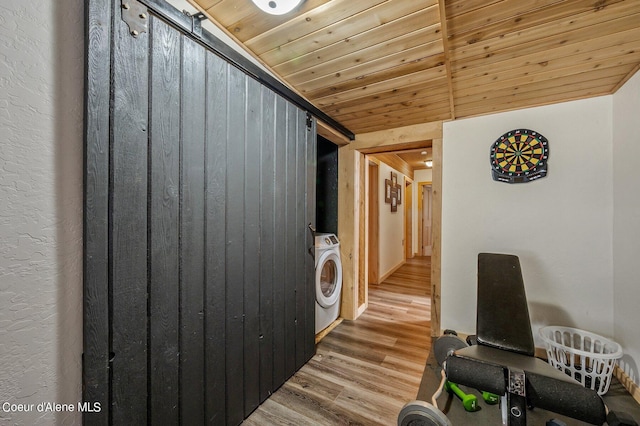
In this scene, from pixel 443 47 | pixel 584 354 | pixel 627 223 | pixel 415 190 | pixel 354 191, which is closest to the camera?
pixel 443 47

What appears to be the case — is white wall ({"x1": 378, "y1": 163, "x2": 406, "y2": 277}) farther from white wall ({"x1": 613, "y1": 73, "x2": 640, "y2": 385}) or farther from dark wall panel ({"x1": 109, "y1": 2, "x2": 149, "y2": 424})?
dark wall panel ({"x1": 109, "y1": 2, "x2": 149, "y2": 424})

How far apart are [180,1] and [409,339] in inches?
118

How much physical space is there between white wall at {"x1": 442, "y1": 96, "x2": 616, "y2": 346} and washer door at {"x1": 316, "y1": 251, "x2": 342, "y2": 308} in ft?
3.56

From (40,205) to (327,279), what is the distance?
7.44 ft

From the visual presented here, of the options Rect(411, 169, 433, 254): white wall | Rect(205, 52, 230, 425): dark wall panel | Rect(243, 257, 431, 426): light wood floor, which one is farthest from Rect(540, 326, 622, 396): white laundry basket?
Rect(411, 169, 433, 254): white wall

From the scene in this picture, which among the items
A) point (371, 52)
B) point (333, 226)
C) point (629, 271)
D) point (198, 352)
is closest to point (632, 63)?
point (629, 271)

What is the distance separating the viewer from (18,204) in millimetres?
718

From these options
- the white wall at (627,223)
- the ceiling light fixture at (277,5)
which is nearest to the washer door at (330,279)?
the ceiling light fixture at (277,5)

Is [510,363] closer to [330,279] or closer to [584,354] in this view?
[584,354]

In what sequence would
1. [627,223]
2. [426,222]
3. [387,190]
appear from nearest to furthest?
1. [627,223]
2. [387,190]
3. [426,222]

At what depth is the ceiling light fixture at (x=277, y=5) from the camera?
43.6 inches

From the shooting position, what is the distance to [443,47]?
1.38 metres

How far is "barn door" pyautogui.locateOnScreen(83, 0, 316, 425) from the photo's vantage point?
849 mm

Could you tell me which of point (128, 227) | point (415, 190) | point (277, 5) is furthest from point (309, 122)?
point (415, 190)
